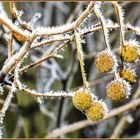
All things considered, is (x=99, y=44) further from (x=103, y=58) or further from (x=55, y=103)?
(x=103, y=58)

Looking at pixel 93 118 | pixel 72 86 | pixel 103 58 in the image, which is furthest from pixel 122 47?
pixel 72 86

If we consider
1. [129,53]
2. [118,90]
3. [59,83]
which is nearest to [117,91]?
[118,90]

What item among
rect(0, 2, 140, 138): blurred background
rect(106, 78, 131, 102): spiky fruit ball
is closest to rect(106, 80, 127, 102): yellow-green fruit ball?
rect(106, 78, 131, 102): spiky fruit ball

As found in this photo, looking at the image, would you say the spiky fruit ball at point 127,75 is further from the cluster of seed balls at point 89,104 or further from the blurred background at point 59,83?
the blurred background at point 59,83

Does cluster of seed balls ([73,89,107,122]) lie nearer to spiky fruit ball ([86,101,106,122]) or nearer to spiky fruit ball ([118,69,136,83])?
spiky fruit ball ([86,101,106,122])

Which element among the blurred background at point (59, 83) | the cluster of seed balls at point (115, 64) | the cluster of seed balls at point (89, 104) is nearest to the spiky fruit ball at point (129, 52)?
the cluster of seed balls at point (115, 64)

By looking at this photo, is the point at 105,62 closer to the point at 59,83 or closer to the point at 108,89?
the point at 108,89
